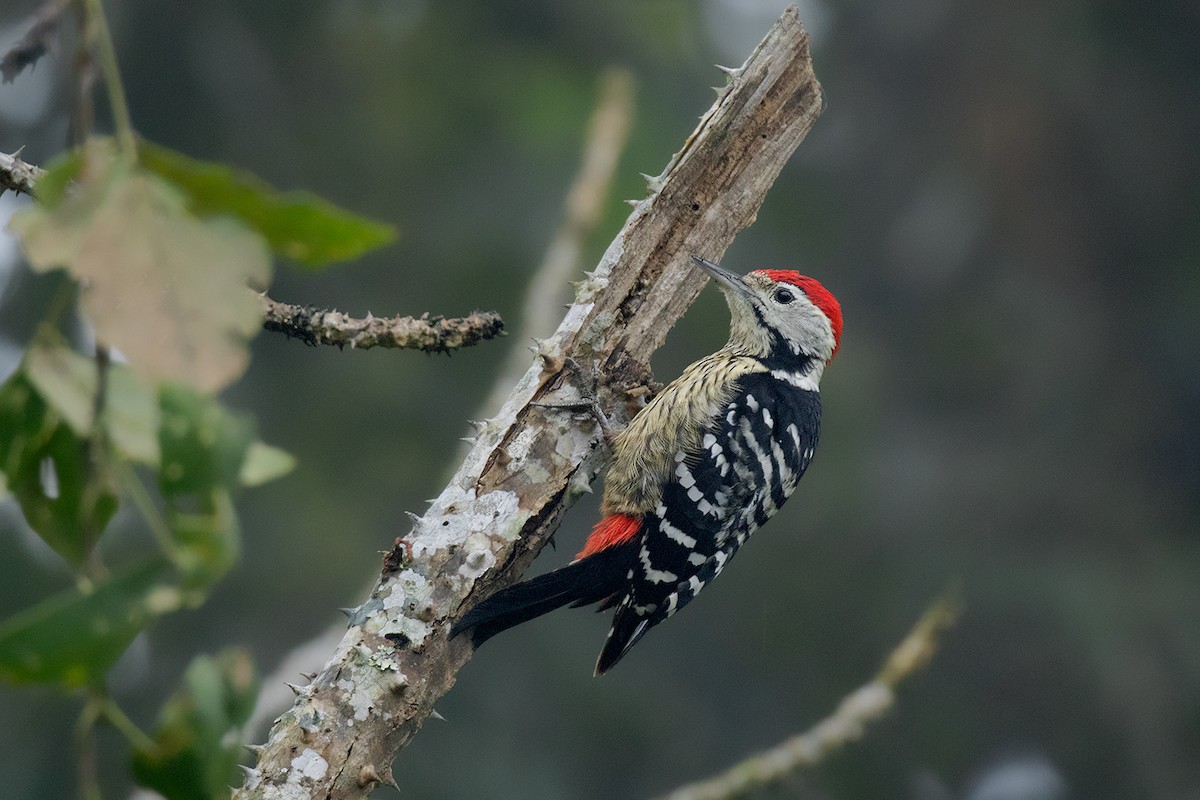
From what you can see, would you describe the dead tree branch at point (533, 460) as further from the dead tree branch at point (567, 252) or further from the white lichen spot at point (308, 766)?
the dead tree branch at point (567, 252)

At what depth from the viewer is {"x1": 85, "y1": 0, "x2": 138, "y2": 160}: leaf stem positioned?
979 mm

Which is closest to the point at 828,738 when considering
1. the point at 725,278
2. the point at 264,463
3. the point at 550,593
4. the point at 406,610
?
the point at 550,593

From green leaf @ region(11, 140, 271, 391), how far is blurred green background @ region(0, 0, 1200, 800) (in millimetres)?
5741

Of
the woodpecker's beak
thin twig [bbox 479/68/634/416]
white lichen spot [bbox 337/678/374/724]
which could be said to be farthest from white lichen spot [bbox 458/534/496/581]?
thin twig [bbox 479/68/634/416]

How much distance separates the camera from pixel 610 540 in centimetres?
359

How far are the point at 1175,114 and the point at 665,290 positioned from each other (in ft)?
25.4

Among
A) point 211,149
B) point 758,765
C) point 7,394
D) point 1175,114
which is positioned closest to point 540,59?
point 211,149

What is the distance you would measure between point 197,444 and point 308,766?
138cm

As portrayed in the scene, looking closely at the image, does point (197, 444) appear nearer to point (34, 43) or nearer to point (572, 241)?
point (34, 43)

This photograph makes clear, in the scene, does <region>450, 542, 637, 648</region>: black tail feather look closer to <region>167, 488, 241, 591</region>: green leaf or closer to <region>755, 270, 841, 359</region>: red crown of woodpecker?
<region>755, 270, 841, 359</region>: red crown of woodpecker

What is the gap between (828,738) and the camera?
12.3ft

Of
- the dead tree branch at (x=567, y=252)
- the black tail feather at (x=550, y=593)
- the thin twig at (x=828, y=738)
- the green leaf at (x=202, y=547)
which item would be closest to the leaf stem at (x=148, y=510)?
the green leaf at (x=202, y=547)

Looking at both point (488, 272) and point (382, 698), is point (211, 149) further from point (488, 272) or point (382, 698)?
point (382, 698)

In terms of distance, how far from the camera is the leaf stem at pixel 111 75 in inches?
38.5
